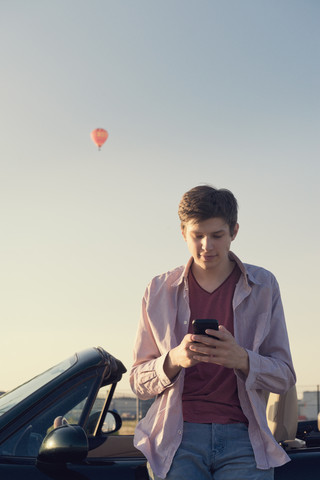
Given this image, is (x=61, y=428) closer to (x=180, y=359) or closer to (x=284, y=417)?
(x=180, y=359)

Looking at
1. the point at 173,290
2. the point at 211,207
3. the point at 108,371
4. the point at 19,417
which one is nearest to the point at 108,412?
the point at 108,371

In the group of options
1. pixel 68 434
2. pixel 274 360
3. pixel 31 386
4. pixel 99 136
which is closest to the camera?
pixel 68 434

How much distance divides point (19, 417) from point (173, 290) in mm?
852

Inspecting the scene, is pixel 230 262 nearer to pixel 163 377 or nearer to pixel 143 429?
pixel 163 377

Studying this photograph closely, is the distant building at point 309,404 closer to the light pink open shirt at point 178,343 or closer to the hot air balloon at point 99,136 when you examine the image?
the hot air balloon at point 99,136

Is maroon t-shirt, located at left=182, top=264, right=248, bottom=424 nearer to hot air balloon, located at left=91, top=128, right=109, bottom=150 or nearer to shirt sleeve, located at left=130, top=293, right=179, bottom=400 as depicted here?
shirt sleeve, located at left=130, top=293, right=179, bottom=400

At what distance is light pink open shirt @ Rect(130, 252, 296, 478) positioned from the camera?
2.38 metres

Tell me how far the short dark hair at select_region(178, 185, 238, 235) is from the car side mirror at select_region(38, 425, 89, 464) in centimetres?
94

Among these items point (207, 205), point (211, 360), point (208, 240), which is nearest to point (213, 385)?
point (211, 360)

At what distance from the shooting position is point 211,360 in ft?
7.57

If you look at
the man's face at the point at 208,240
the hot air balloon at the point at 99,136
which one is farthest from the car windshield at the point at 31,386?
the hot air balloon at the point at 99,136

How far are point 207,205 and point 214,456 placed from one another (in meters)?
0.98

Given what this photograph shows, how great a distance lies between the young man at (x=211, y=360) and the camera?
2336 millimetres

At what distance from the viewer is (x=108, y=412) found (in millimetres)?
4152
